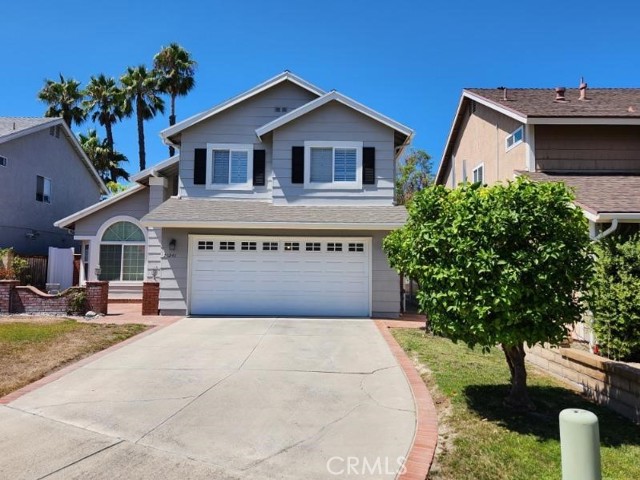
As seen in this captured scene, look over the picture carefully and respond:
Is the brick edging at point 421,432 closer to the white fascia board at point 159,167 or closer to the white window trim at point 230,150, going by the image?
the white window trim at point 230,150

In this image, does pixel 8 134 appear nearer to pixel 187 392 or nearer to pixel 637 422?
pixel 187 392

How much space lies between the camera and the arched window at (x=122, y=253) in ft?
56.0

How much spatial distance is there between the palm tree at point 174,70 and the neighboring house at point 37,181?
9.92 meters

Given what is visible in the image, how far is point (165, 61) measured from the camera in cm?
3142

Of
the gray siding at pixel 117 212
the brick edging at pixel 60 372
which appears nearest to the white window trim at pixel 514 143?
the brick edging at pixel 60 372

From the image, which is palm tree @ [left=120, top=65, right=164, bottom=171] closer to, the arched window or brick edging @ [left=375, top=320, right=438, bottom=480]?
the arched window

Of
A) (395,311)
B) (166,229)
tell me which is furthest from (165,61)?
(395,311)

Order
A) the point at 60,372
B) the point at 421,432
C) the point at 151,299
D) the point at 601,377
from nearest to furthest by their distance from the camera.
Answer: the point at 421,432 < the point at 601,377 < the point at 60,372 < the point at 151,299

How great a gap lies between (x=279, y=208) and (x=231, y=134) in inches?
129

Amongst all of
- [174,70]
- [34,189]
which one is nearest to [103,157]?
[174,70]

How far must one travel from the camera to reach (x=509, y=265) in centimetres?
481

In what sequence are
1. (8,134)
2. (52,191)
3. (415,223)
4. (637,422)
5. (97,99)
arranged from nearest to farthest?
(637,422) < (415,223) < (8,134) < (52,191) < (97,99)

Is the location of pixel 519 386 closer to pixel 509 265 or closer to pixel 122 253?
pixel 509 265

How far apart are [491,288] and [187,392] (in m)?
4.28
